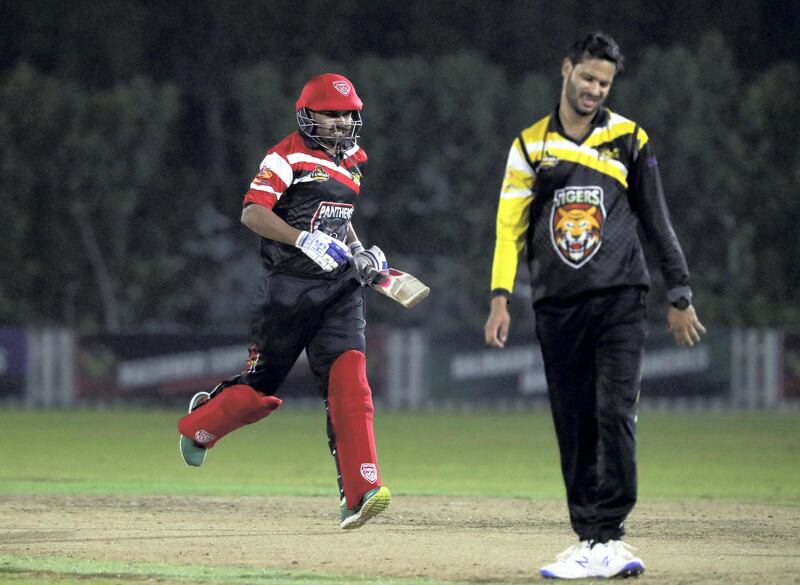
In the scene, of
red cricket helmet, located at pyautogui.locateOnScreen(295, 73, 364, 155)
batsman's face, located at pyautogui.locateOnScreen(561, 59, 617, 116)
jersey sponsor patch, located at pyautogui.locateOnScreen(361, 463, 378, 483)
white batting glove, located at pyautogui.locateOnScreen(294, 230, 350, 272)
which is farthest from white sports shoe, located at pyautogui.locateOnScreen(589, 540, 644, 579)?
red cricket helmet, located at pyautogui.locateOnScreen(295, 73, 364, 155)

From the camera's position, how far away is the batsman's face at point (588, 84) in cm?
714

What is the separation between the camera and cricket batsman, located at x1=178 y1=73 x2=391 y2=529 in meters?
8.35

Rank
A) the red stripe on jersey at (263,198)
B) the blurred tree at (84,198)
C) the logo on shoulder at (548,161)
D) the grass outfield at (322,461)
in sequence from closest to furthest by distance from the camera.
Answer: the logo on shoulder at (548,161) < the grass outfield at (322,461) < the red stripe on jersey at (263,198) < the blurred tree at (84,198)

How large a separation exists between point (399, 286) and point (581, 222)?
134cm

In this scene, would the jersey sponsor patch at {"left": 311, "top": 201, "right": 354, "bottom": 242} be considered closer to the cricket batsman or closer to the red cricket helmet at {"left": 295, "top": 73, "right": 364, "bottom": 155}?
the cricket batsman

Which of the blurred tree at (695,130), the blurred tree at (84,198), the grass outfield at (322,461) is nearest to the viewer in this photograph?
the grass outfield at (322,461)

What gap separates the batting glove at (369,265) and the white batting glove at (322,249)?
156mm

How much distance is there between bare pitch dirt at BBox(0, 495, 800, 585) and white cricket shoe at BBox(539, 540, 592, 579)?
0.09 meters

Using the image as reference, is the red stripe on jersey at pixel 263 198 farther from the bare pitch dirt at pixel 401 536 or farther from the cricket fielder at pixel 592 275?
the bare pitch dirt at pixel 401 536

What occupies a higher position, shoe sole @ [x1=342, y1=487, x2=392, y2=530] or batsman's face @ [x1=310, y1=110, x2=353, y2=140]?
batsman's face @ [x1=310, y1=110, x2=353, y2=140]

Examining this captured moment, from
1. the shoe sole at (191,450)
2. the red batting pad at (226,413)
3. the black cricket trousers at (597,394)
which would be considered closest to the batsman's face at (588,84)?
the black cricket trousers at (597,394)

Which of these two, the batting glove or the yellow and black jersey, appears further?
the batting glove

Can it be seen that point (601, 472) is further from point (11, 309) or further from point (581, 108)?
point (11, 309)

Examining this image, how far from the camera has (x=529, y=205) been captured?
24.1ft
